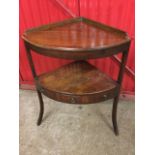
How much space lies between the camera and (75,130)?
1415mm

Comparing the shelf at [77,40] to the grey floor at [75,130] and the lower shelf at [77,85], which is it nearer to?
the lower shelf at [77,85]

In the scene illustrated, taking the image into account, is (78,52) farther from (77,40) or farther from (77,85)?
(77,85)

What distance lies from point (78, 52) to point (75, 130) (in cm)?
75

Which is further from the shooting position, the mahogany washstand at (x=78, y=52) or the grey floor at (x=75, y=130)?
the grey floor at (x=75, y=130)

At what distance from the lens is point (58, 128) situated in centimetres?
144

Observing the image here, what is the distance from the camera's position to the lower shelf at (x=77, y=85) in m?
1.07

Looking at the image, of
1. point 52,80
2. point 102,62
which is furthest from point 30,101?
point 102,62

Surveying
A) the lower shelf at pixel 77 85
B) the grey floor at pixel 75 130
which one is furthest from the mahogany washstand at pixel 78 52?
the grey floor at pixel 75 130

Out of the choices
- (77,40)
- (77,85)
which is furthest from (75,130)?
(77,40)

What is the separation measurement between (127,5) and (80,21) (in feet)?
1.08

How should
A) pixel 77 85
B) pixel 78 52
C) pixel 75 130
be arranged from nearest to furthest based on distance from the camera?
pixel 78 52 → pixel 77 85 → pixel 75 130

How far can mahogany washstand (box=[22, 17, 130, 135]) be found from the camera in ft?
2.92
